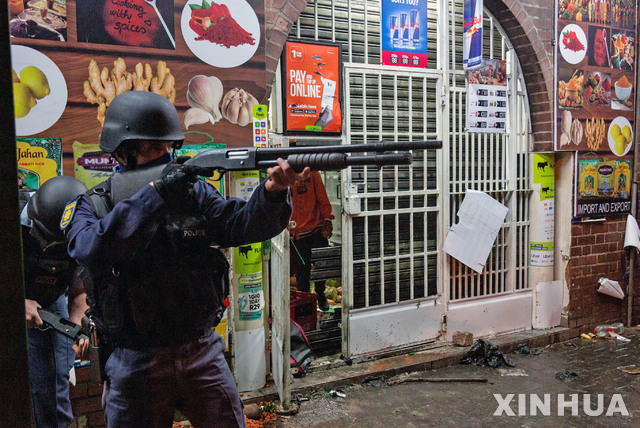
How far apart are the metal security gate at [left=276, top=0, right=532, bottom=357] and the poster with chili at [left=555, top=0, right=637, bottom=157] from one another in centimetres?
52

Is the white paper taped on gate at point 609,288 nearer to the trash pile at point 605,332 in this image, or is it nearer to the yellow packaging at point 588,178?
the trash pile at point 605,332

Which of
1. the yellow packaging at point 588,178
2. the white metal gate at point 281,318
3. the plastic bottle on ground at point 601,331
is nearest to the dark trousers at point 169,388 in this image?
the white metal gate at point 281,318

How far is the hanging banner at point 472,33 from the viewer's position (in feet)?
17.0

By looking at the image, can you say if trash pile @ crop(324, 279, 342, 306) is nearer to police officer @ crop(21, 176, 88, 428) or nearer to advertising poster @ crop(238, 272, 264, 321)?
advertising poster @ crop(238, 272, 264, 321)

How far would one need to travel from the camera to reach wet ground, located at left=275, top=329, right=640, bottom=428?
4.16 meters

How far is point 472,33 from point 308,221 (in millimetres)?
2557

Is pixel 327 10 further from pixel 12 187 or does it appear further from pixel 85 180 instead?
pixel 12 187

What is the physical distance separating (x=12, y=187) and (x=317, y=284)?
16.7 feet

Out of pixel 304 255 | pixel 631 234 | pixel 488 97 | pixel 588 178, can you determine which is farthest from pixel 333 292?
pixel 631 234

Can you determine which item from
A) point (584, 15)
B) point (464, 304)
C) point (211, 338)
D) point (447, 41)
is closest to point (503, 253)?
point (464, 304)

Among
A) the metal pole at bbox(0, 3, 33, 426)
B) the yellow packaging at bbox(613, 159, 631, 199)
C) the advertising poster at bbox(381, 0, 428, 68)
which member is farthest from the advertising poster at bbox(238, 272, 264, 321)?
the yellow packaging at bbox(613, 159, 631, 199)

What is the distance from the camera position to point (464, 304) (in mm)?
5801

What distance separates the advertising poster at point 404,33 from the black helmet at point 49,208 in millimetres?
3421

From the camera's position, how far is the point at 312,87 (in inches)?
190
